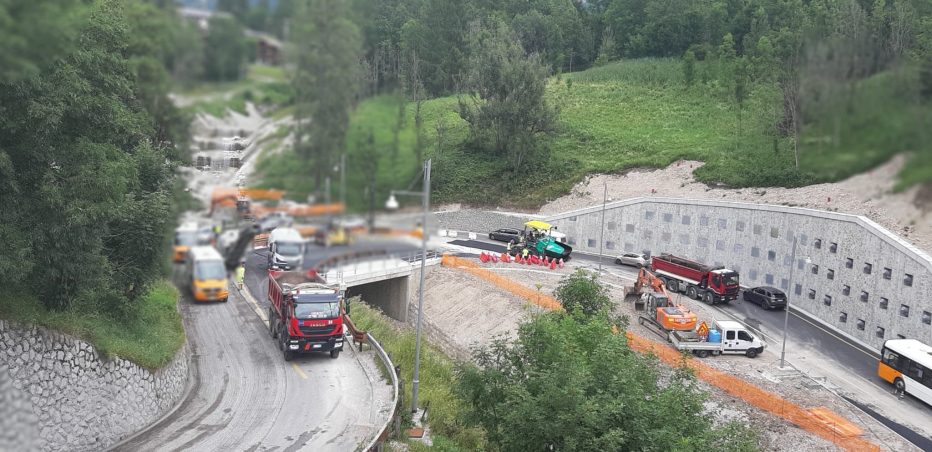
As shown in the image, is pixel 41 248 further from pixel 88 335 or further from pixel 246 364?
pixel 246 364

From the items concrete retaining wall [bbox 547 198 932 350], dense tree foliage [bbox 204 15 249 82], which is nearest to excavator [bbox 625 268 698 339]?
concrete retaining wall [bbox 547 198 932 350]

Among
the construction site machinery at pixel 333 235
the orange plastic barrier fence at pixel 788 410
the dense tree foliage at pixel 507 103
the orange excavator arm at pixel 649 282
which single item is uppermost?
the dense tree foliage at pixel 507 103

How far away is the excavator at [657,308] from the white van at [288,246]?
23.1 m

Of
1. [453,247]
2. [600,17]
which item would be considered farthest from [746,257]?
[600,17]

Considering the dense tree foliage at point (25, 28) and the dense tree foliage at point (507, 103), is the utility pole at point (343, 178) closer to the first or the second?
the dense tree foliage at point (25, 28)

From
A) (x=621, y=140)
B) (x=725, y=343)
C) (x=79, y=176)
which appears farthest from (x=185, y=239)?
(x=621, y=140)

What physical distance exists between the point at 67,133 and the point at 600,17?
75097 mm

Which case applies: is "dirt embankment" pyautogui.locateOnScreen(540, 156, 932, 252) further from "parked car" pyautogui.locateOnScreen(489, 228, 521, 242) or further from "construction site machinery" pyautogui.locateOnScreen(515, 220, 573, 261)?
"construction site machinery" pyautogui.locateOnScreen(515, 220, 573, 261)

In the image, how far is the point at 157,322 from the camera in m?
22.5

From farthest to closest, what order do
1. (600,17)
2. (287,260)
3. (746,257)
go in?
(600,17)
(746,257)
(287,260)

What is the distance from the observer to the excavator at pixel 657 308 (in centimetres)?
3116

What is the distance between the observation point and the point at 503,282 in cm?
3744

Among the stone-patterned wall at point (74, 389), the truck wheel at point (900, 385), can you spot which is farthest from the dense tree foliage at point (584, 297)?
the stone-patterned wall at point (74, 389)

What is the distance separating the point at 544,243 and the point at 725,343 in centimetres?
1482
